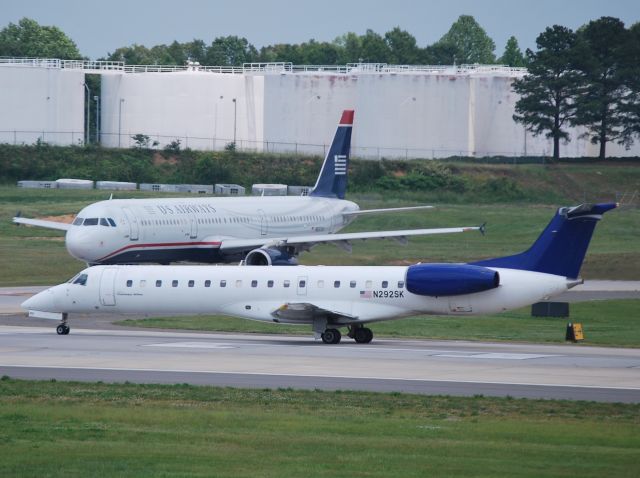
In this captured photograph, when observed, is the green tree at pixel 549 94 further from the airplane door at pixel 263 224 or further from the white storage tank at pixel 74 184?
the airplane door at pixel 263 224

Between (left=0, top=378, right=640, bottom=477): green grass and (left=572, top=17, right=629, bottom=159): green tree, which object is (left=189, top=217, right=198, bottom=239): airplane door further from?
(left=572, top=17, right=629, bottom=159): green tree

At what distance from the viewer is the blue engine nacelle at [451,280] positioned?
114 feet

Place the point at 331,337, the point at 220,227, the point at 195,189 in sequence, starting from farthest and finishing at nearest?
the point at 195,189 → the point at 220,227 → the point at 331,337

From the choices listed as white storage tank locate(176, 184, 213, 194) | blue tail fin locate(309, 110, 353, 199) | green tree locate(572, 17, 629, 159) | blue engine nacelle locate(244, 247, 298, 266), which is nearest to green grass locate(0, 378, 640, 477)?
blue engine nacelle locate(244, 247, 298, 266)

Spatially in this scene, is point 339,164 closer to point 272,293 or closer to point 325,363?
point 272,293

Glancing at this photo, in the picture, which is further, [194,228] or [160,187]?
[160,187]

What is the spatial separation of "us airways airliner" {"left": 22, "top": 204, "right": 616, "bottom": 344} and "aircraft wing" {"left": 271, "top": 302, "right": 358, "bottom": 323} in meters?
0.03

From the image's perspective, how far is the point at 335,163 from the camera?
6462cm

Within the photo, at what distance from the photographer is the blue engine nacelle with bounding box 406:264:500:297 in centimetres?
3469

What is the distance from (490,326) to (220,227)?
16757 mm

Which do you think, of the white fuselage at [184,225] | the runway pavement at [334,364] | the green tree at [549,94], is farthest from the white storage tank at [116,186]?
the runway pavement at [334,364]

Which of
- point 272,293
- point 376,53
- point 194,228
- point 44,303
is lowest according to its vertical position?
point 44,303

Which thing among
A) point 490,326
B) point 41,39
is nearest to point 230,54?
point 41,39

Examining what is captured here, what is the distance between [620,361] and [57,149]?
259 feet
